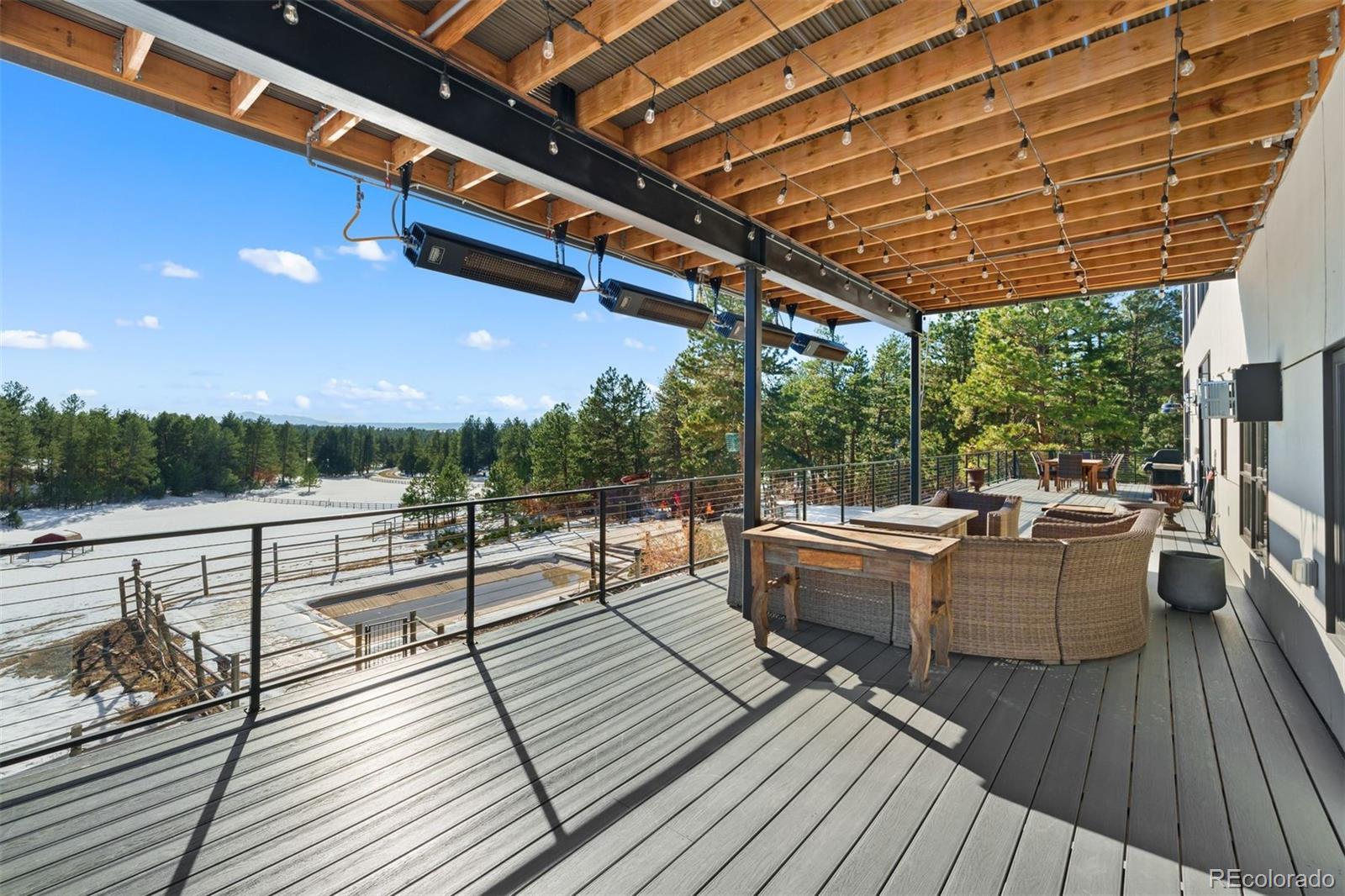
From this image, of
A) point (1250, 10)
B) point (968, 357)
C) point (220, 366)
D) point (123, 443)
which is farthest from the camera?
point (220, 366)

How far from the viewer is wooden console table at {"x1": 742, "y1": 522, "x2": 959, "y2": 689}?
115 inches

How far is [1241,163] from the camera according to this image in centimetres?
338

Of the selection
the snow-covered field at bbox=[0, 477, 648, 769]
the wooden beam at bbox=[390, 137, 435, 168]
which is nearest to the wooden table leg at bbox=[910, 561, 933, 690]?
the snow-covered field at bbox=[0, 477, 648, 769]

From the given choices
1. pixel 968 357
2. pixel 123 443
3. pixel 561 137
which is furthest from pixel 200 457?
pixel 561 137

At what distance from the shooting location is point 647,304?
431 cm

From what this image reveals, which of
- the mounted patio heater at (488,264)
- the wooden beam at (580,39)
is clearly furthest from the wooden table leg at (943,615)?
the wooden beam at (580,39)

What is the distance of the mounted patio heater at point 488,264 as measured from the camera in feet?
Result: 9.77

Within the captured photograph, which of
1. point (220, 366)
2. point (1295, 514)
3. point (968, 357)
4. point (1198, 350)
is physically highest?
point (220, 366)

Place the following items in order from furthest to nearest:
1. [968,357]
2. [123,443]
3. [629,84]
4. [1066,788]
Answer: [123,443], [968,357], [629,84], [1066,788]

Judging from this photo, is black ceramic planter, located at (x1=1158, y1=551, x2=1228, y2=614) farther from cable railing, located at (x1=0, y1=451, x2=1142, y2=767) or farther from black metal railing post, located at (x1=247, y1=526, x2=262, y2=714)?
black metal railing post, located at (x1=247, y1=526, x2=262, y2=714)

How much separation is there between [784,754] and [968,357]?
75.9ft

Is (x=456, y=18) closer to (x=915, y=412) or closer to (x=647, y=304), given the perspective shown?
(x=647, y=304)

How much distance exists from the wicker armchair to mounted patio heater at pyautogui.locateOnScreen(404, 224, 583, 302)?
12.0 feet

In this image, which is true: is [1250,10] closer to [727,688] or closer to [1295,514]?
[1295,514]
